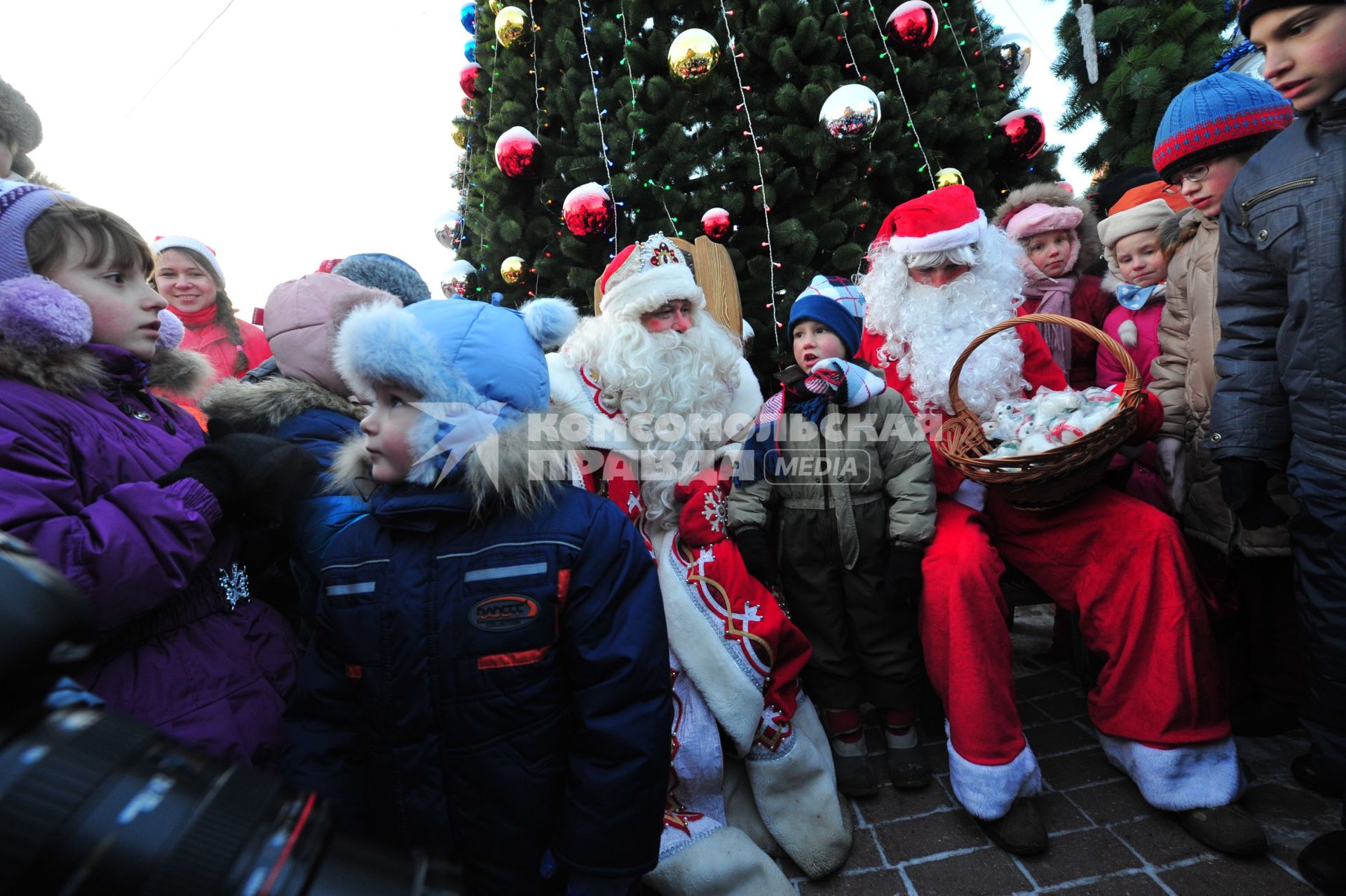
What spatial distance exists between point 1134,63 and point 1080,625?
4041mm

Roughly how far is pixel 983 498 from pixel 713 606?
1257 millimetres

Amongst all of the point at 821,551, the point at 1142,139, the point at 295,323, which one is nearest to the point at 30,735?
the point at 295,323

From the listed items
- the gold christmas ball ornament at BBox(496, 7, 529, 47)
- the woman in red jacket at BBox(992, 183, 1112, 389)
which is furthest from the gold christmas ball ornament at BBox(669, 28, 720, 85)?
the woman in red jacket at BBox(992, 183, 1112, 389)

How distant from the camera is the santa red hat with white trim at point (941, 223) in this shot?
111 inches

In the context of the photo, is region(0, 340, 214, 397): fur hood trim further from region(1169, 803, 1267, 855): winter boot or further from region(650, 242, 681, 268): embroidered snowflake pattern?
region(1169, 803, 1267, 855): winter boot

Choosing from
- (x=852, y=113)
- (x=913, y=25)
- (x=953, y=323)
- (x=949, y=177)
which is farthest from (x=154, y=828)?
(x=913, y=25)

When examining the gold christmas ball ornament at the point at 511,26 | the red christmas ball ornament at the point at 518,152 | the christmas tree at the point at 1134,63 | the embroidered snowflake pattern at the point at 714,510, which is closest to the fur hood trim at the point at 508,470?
the embroidered snowflake pattern at the point at 714,510

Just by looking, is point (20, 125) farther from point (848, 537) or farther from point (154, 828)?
point (848, 537)

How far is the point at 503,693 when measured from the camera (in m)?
1.32

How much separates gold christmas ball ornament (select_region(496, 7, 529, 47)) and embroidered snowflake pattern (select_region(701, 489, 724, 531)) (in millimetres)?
3843

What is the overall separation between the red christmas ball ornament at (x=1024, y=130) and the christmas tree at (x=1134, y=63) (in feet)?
2.11

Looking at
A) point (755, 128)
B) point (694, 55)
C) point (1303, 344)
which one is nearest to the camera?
point (1303, 344)

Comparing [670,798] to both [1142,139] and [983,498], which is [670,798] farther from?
[1142,139]

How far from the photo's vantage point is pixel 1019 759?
2.08m
